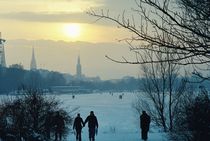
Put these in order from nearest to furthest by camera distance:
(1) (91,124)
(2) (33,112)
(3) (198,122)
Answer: (3) (198,122) < (2) (33,112) < (1) (91,124)

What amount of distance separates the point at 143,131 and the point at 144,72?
14113 millimetres

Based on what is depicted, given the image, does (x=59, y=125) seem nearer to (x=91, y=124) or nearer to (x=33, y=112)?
(x=33, y=112)

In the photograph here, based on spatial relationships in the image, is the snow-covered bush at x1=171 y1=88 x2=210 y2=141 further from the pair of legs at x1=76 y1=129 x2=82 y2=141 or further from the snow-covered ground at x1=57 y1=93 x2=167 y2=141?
the snow-covered ground at x1=57 y1=93 x2=167 y2=141

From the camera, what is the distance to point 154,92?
39.7 meters

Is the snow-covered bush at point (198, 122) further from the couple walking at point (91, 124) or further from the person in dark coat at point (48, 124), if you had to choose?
the person in dark coat at point (48, 124)

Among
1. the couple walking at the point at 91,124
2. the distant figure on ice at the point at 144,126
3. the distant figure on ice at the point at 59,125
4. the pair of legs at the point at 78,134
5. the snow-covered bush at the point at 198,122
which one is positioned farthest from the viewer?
the distant figure on ice at the point at 144,126

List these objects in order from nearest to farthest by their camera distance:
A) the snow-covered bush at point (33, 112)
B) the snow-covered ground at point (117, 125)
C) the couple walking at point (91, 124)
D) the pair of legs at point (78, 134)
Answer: the snow-covered bush at point (33, 112)
the couple walking at point (91, 124)
the pair of legs at point (78, 134)
the snow-covered ground at point (117, 125)

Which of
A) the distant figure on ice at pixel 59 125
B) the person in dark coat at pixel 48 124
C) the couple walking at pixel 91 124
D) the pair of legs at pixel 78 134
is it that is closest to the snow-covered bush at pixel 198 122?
the couple walking at pixel 91 124

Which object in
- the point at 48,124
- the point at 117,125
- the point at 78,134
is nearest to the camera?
the point at 48,124

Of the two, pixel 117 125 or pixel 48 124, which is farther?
pixel 117 125

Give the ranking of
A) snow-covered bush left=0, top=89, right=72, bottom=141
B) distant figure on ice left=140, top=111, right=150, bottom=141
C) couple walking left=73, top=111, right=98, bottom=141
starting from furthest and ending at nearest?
distant figure on ice left=140, top=111, right=150, bottom=141
couple walking left=73, top=111, right=98, bottom=141
snow-covered bush left=0, top=89, right=72, bottom=141

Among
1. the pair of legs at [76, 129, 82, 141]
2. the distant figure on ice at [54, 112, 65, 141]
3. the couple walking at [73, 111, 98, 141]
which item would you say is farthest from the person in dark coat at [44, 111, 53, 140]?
the pair of legs at [76, 129, 82, 141]

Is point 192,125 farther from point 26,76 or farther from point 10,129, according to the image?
point 26,76

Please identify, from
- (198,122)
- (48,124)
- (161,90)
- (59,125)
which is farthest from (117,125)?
(198,122)
